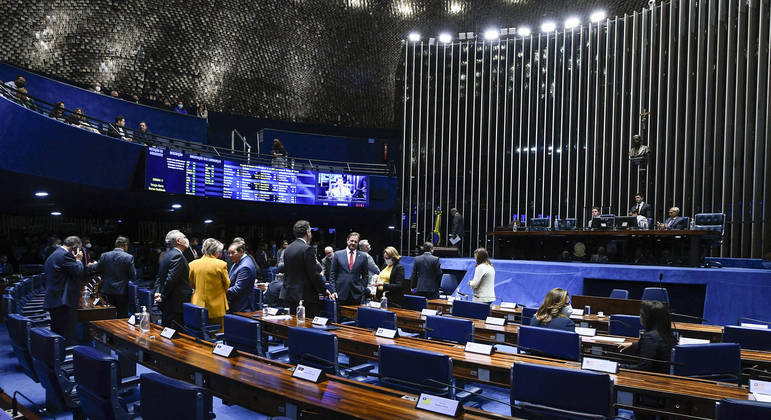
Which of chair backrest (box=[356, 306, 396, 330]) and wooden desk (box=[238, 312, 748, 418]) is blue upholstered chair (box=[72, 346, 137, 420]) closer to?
wooden desk (box=[238, 312, 748, 418])

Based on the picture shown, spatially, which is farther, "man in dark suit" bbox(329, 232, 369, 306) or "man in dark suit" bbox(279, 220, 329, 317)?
"man in dark suit" bbox(329, 232, 369, 306)

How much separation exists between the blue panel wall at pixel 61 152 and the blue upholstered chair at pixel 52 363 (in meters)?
4.87

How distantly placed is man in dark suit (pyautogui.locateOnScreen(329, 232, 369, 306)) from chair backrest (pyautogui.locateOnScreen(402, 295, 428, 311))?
539 mm

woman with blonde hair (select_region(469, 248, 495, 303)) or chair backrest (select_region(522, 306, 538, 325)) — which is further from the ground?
woman with blonde hair (select_region(469, 248, 495, 303))

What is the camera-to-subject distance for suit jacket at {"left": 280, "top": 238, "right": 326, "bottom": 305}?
480 cm

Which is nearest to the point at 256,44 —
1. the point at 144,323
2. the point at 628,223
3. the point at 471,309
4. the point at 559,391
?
the point at 628,223

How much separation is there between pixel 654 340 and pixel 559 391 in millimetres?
1496

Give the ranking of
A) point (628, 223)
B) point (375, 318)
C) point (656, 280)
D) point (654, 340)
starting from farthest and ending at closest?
1. point (628, 223)
2. point (656, 280)
3. point (375, 318)
4. point (654, 340)

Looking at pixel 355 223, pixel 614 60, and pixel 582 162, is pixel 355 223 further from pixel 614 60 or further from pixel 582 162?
pixel 614 60

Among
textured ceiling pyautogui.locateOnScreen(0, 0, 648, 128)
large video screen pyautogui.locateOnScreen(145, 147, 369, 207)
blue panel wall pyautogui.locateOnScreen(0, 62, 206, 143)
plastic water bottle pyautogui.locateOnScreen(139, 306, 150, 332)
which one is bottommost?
plastic water bottle pyautogui.locateOnScreen(139, 306, 150, 332)

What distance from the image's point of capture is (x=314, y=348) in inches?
129

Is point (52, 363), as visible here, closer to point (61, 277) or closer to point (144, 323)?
point (144, 323)

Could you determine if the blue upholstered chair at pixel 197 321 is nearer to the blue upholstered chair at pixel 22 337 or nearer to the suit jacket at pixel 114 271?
the blue upholstered chair at pixel 22 337

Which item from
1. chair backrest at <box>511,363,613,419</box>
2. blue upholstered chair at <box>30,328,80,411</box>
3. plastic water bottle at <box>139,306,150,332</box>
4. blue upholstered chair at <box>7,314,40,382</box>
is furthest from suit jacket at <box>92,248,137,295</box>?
chair backrest at <box>511,363,613,419</box>
